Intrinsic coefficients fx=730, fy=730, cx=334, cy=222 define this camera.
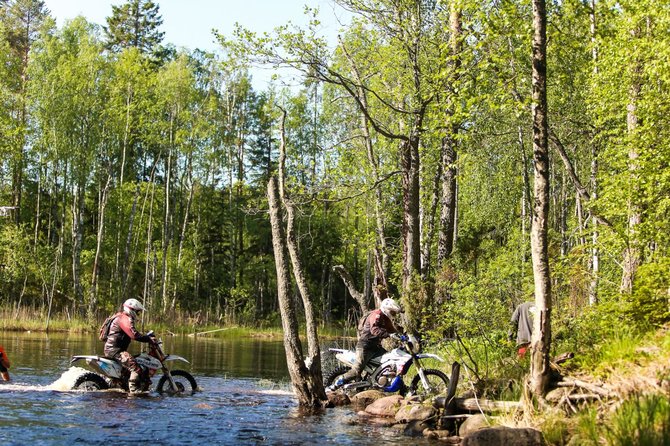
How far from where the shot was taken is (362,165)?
22844mm

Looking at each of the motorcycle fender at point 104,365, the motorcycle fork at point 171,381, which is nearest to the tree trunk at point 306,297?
the motorcycle fork at point 171,381

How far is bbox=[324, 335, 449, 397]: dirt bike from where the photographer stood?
12688 millimetres

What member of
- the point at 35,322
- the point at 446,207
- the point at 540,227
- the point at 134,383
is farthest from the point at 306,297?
the point at 35,322

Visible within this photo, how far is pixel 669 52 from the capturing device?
12414 millimetres

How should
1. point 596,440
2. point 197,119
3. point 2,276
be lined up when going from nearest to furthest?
point 596,440, point 2,276, point 197,119

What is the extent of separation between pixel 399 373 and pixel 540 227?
16.0 ft

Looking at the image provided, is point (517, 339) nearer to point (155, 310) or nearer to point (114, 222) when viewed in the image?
point (155, 310)

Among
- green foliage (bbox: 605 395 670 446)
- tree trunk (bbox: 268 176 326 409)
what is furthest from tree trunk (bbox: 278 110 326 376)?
green foliage (bbox: 605 395 670 446)

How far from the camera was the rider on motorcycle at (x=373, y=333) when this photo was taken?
1381 cm

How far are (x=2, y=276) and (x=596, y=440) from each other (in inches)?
1389

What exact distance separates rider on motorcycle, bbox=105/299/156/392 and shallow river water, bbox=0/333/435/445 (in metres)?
0.46

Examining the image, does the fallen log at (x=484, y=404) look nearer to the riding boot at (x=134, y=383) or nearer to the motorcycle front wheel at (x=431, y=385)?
the motorcycle front wheel at (x=431, y=385)

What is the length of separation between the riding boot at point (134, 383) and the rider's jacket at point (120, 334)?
555 millimetres

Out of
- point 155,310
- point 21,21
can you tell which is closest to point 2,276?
point 155,310
